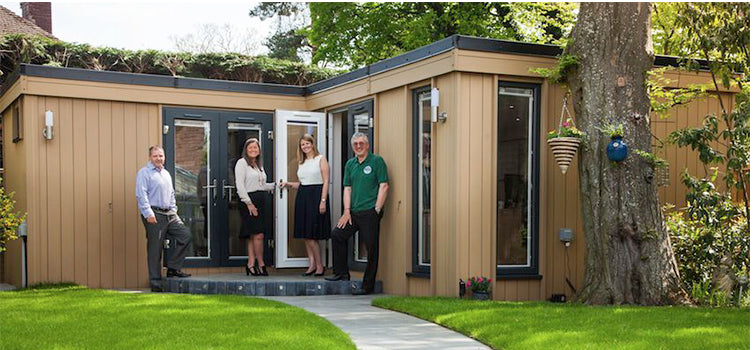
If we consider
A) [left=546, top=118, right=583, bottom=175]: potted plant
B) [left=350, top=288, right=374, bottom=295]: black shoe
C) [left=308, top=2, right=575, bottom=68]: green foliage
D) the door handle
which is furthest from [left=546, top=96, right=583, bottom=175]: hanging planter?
[left=308, top=2, right=575, bottom=68]: green foliage

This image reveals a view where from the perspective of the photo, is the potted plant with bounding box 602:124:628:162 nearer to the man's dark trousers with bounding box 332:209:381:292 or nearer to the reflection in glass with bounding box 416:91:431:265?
the reflection in glass with bounding box 416:91:431:265

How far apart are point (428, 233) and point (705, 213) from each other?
2.54 m

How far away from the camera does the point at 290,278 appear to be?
9.73 m

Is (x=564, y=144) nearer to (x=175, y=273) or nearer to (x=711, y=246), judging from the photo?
(x=711, y=246)

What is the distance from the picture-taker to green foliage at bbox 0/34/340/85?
653 inches

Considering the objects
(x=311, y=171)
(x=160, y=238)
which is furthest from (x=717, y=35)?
(x=160, y=238)

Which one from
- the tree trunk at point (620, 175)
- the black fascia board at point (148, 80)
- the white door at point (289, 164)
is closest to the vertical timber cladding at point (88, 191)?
the black fascia board at point (148, 80)

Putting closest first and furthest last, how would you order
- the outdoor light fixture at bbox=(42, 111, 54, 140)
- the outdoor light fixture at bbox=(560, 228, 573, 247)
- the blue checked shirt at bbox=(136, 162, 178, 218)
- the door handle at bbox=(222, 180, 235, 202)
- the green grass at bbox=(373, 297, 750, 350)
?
the green grass at bbox=(373, 297, 750, 350) < the outdoor light fixture at bbox=(560, 228, 573, 247) < the blue checked shirt at bbox=(136, 162, 178, 218) < the outdoor light fixture at bbox=(42, 111, 54, 140) < the door handle at bbox=(222, 180, 235, 202)

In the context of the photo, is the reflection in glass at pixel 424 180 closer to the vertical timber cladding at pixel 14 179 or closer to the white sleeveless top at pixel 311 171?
the white sleeveless top at pixel 311 171

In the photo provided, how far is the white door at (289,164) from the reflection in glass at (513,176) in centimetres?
263

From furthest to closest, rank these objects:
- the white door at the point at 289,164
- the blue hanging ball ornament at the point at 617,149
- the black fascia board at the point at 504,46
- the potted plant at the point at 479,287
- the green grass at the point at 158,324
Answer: the white door at the point at 289,164, the black fascia board at the point at 504,46, the potted plant at the point at 479,287, the blue hanging ball ornament at the point at 617,149, the green grass at the point at 158,324

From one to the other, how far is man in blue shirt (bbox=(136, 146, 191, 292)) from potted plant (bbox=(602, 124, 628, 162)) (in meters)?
4.47

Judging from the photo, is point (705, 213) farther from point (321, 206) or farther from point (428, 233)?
point (321, 206)

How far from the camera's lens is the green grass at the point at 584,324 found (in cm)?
566
